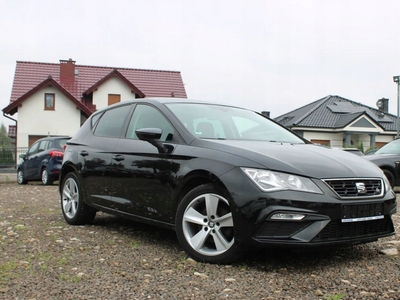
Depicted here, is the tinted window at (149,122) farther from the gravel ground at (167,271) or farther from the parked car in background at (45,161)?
the parked car in background at (45,161)

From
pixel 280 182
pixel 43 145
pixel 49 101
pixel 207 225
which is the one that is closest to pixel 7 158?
pixel 49 101

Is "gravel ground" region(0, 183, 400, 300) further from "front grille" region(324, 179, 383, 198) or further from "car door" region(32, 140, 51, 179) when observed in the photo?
"car door" region(32, 140, 51, 179)

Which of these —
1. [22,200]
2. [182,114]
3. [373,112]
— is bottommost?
[22,200]

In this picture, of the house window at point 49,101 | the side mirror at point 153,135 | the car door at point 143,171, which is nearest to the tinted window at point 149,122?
the car door at point 143,171

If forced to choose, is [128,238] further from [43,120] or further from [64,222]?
[43,120]

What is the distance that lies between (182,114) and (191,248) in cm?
140

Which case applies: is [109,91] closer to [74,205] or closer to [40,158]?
[40,158]

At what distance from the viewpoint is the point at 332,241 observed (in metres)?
3.76

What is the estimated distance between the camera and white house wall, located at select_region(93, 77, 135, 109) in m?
33.1

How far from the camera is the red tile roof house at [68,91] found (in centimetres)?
3134

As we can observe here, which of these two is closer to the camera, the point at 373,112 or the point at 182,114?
the point at 182,114

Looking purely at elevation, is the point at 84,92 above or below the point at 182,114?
above

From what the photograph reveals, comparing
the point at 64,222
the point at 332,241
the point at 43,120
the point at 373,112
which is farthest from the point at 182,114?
the point at 373,112

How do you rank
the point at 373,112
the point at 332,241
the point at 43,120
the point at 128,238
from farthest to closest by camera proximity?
the point at 373,112, the point at 43,120, the point at 128,238, the point at 332,241
